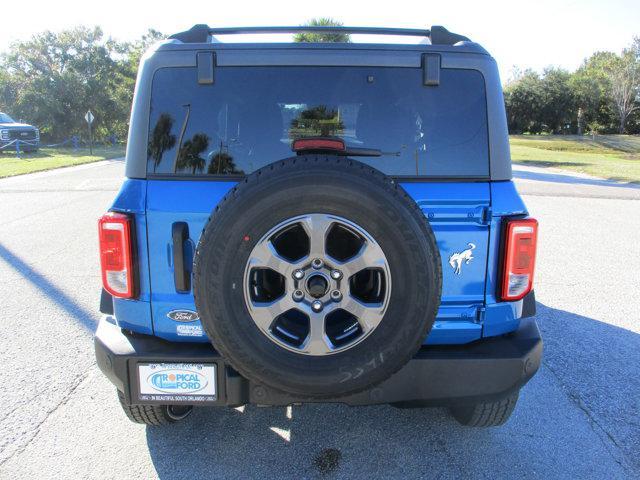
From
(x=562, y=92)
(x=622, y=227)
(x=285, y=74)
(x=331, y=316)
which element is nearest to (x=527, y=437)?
(x=331, y=316)

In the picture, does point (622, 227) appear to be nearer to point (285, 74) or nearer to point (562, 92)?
point (285, 74)

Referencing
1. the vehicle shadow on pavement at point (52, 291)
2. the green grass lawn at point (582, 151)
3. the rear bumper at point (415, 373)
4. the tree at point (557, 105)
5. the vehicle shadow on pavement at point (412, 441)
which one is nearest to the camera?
the rear bumper at point (415, 373)

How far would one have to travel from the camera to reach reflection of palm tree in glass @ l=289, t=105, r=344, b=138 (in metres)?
2.40

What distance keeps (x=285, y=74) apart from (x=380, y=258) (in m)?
→ 0.99

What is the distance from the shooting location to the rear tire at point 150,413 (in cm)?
269

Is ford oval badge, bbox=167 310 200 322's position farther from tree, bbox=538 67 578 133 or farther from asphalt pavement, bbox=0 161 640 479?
tree, bbox=538 67 578 133

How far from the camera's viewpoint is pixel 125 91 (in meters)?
41.7

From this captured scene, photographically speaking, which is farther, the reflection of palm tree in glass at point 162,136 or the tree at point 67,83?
the tree at point 67,83

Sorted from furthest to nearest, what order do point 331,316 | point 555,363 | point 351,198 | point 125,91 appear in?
point 125,91, point 555,363, point 331,316, point 351,198

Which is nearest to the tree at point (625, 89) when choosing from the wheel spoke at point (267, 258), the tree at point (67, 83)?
the tree at point (67, 83)

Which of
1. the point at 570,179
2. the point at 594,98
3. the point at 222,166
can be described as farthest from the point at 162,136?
the point at 594,98

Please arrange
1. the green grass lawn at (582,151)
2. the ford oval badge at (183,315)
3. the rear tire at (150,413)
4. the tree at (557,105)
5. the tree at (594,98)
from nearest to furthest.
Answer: the ford oval badge at (183,315)
the rear tire at (150,413)
the green grass lawn at (582,151)
the tree at (594,98)
the tree at (557,105)

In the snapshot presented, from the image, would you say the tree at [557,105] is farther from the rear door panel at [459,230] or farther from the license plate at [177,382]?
the license plate at [177,382]

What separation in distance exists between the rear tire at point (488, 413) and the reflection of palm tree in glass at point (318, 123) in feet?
5.41
